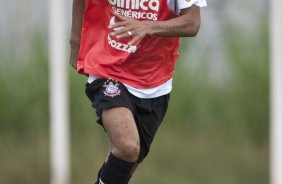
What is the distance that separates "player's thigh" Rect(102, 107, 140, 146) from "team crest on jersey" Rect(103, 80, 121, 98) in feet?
0.33

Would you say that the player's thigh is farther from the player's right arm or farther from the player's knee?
the player's right arm

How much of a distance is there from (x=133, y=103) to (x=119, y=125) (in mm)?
316

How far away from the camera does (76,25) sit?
848cm

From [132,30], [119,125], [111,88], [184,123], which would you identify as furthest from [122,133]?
[184,123]

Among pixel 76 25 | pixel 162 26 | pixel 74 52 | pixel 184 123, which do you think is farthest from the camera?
pixel 184 123

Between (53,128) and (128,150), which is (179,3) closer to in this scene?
(128,150)

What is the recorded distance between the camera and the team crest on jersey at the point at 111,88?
8.12 metres

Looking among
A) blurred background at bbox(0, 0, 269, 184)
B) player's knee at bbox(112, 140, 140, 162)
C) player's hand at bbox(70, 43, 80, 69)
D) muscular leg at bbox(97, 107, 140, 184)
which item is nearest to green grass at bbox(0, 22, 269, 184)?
blurred background at bbox(0, 0, 269, 184)

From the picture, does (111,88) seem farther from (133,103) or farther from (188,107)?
(188,107)

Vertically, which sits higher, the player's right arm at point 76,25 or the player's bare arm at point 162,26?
the player's bare arm at point 162,26

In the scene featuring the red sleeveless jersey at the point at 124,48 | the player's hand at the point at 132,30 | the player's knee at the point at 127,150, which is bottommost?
the player's knee at the point at 127,150

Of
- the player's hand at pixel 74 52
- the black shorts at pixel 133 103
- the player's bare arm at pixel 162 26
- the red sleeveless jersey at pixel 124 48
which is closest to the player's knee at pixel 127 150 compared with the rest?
the black shorts at pixel 133 103

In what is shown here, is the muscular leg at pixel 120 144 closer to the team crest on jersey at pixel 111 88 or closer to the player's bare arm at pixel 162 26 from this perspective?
the team crest on jersey at pixel 111 88

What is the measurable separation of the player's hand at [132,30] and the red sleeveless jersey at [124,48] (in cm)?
27
